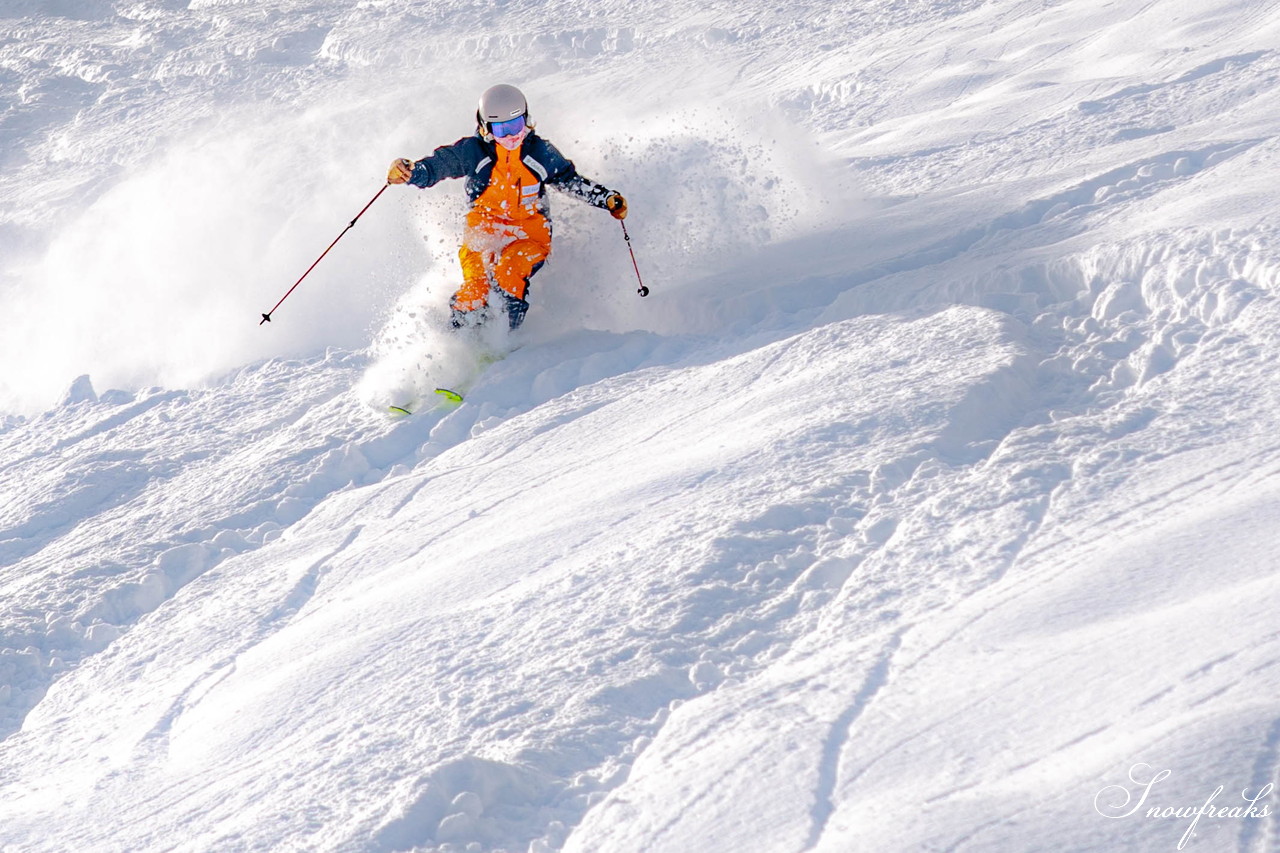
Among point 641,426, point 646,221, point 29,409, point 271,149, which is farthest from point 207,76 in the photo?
point 641,426

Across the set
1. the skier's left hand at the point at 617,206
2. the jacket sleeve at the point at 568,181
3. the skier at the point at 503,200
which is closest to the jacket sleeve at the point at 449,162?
the skier at the point at 503,200

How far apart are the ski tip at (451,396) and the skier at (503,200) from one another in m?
0.48

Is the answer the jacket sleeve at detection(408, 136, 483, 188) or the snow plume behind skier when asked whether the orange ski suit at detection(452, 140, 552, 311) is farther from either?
the jacket sleeve at detection(408, 136, 483, 188)

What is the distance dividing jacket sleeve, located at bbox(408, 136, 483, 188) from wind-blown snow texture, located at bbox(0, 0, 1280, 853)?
0.88 meters

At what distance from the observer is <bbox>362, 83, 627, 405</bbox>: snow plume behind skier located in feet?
20.4

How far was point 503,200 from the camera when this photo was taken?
6.32 metres

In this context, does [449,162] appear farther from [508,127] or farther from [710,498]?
[710,498]

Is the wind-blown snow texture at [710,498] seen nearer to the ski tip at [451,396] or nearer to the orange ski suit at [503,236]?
the ski tip at [451,396]

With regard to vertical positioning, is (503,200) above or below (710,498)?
above

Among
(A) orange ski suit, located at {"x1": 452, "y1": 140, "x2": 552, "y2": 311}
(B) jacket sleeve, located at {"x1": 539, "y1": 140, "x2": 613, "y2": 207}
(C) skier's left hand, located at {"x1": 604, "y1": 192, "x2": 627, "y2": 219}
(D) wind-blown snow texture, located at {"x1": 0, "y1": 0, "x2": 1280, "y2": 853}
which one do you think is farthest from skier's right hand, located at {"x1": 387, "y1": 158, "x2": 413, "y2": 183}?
(C) skier's left hand, located at {"x1": 604, "y1": 192, "x2": 627, "y2": 219}

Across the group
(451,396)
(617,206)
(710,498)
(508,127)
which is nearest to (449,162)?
(508,127)

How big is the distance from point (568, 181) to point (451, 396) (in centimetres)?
148

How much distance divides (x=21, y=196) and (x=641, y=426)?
12.4 m

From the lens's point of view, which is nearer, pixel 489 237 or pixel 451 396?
pixel 451 396
